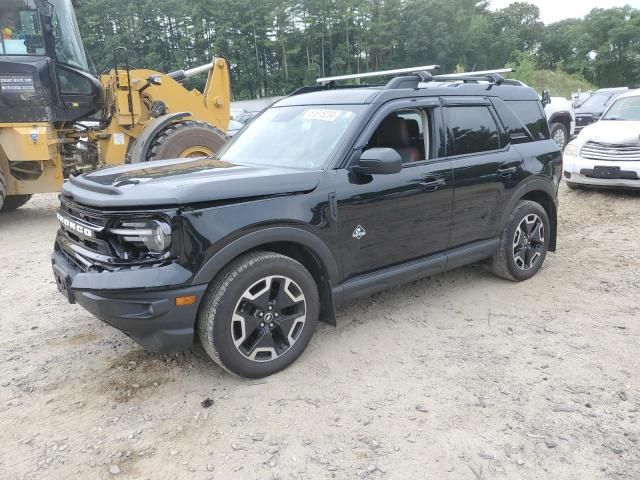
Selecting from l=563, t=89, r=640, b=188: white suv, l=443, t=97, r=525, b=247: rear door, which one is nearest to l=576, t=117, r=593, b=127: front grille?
l=563, t=89, r=640, b=188: white suv

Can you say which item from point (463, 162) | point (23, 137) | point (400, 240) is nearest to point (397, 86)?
point (463, 162)

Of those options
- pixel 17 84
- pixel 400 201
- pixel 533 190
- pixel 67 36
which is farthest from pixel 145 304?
pixel 67 36

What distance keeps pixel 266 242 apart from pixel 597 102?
750 inches

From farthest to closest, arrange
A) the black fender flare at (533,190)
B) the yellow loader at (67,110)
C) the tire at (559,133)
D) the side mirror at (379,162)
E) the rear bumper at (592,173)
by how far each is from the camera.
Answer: the tire at (559,133)
the rear bumper at (592,173)
the yellow loader at (67,110)
the black fender flare at (533,190)
the side mirror at (379,162)

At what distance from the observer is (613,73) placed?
6284 centimetres

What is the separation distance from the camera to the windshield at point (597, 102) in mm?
18016

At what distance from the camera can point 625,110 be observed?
364 inches

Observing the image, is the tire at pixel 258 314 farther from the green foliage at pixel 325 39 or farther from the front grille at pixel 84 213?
the green foliage at pixel 325 39

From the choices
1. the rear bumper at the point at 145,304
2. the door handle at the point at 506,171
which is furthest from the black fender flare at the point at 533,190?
the rear bumper at the point at 145,304

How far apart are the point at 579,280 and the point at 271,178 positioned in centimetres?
341

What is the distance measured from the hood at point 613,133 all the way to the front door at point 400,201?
5617mm

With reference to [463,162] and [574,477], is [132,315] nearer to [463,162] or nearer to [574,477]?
[574,477]

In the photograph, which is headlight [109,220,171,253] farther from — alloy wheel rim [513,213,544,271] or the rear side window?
the rear side window

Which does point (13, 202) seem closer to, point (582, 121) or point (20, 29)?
point (20, 29)
